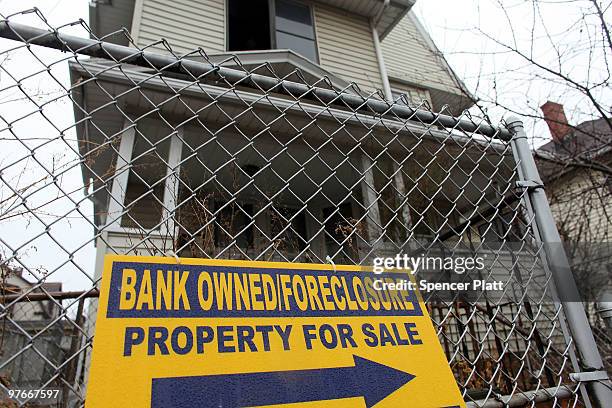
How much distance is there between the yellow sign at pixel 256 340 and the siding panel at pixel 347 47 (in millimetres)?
7203

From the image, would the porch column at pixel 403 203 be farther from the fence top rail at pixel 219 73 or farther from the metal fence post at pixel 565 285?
the metal fence post at pixel 565 285

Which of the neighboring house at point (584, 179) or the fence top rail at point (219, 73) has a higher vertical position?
the neighboring house at point (584, 179)

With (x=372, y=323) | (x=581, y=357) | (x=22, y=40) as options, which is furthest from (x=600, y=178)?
(x=22, y=40)

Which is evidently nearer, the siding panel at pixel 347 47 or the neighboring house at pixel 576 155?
the neighboring house at pixel 576 155

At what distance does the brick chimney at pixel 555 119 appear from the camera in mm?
4492

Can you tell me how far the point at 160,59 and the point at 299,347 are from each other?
98 centimetres

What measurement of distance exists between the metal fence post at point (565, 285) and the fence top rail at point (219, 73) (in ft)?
0.39

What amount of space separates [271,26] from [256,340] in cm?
786

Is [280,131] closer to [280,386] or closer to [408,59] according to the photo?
[280,386]

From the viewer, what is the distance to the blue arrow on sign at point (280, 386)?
2.58 feet

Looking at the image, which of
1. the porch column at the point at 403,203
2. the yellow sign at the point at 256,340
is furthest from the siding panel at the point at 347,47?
the yellow sign at the point at 256,340

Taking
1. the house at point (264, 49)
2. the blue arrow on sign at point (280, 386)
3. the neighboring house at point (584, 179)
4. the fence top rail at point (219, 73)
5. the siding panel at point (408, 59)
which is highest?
the siding panel at point (408, 59)

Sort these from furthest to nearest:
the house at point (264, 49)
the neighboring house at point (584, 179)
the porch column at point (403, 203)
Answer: the house at point (264, 49), the neighboring house at point (584, 179), the porch column at point (403, 203)

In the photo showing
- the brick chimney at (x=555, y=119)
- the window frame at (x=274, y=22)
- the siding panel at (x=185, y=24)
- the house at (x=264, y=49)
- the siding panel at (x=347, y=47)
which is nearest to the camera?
the brick chimney at (x=555, y=119)
